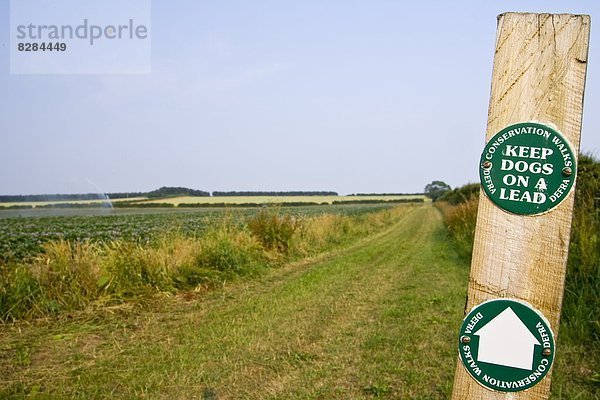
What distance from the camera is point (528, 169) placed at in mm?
1199

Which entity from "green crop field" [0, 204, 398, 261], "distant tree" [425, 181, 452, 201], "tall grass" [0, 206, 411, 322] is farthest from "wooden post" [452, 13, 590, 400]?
"distant tree" [425, 181, 452, 201]

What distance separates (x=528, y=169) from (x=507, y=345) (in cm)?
52

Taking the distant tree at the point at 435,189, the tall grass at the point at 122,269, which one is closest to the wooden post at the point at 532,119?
the tall grass at the point at 122,269

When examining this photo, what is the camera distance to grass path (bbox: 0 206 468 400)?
3.41m

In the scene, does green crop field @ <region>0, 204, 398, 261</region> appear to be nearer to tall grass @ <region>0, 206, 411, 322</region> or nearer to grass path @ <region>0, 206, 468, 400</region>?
tall grass @ <region>0, 206, 411, 322</region>

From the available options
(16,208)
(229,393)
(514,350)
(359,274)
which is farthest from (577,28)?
(16,208)

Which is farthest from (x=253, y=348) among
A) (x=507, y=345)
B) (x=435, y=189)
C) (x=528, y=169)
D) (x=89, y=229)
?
(x=435, y=189)

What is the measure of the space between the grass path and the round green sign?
245cm

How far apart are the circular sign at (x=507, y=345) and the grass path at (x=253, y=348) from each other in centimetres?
216

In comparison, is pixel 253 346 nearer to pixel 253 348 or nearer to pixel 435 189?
pixel 253 348

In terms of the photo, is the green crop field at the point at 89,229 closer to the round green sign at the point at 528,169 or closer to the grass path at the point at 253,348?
the grass path at the point at 253,348

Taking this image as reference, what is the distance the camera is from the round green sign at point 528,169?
46.6 inches

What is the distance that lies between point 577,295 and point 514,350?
420 centimetres

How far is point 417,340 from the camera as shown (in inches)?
174
